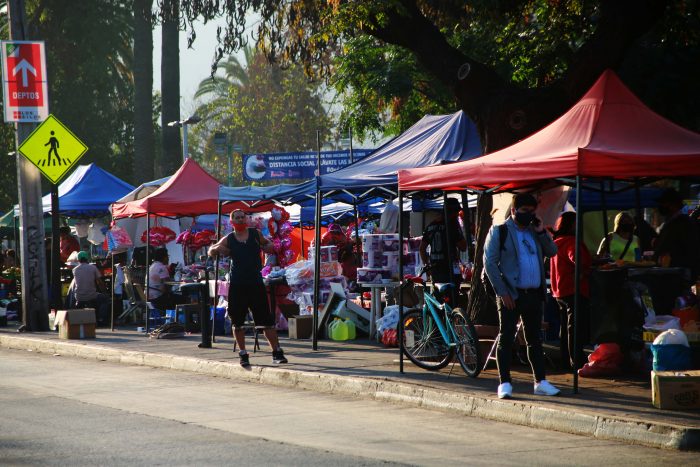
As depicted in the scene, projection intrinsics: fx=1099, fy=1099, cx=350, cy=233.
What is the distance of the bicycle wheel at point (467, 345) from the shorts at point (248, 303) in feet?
9.23

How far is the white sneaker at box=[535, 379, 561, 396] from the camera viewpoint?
34.8 ft

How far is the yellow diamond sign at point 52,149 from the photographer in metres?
21.1

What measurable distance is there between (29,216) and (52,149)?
5.25ft

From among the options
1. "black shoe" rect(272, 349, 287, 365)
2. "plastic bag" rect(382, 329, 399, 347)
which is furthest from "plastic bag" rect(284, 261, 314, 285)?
"black shoe" rect(272, 349, 287, 365)

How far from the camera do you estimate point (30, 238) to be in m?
21.9

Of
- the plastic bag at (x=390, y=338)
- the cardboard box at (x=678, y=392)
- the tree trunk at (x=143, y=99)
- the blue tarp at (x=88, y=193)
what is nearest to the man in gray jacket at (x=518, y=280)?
the cardboard box at (x=678, y=392)

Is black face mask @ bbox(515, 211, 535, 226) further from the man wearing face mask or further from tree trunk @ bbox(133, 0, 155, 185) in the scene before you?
tree trunk @ bbox(133, 0, 155, 185)

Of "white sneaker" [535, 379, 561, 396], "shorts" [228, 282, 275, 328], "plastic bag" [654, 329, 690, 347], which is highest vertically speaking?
"shorts" [228, 282, 275, 328]

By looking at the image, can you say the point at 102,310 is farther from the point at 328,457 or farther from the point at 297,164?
the point at 297,164

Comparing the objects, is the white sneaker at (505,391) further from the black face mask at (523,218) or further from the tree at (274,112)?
the tree at (274,112)

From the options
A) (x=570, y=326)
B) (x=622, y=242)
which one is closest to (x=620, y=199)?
(x=622, y=242)

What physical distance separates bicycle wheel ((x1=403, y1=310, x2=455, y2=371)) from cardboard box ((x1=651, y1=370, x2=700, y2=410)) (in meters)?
3.46

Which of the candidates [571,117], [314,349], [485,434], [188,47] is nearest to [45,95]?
[188,47]

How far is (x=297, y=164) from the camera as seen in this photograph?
53.9 m
